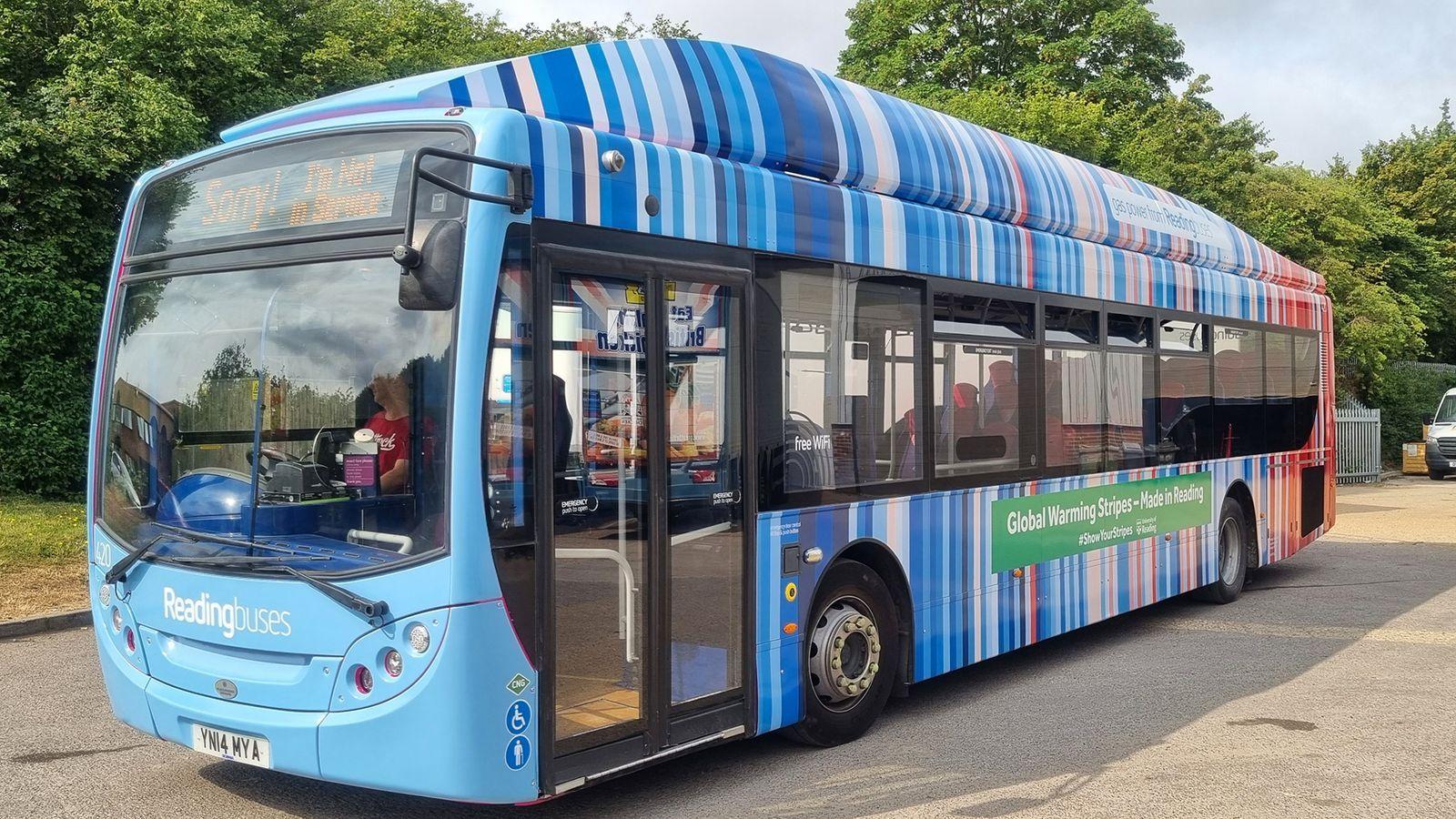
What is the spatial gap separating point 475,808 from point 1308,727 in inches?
180

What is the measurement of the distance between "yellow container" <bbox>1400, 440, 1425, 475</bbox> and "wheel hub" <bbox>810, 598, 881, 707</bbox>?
1179 inches

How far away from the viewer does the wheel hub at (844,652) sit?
6.60 m

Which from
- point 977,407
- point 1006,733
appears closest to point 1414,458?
point 977,407

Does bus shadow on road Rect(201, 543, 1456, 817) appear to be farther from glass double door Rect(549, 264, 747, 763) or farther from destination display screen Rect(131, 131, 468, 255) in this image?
destination display screen Rect(131, 131, 468, 255)

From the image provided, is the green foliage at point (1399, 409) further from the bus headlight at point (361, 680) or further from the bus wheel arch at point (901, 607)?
the bus headlight at point (361, 680)

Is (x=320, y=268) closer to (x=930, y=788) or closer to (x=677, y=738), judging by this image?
(x=677, y=738)

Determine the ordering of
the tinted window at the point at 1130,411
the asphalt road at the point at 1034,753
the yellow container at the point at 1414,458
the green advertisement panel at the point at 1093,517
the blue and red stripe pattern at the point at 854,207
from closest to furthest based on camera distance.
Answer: the blue and red stripe pattern at the point at 854,207, the asphalt road at the point at 1034,753, the green advertisement panel at the point at 1093,517, the tinted window at the point at 1130,411, the yellow container at the point at 1414,458

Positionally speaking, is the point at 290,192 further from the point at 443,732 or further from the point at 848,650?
the point at 848,650

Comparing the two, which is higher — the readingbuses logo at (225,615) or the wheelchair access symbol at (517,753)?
the readingbuses logo at (225,615)

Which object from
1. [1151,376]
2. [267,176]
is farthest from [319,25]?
[267,176]

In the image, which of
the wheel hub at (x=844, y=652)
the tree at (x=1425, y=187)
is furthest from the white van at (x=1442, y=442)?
the wheel hub at (x=844, y=652)

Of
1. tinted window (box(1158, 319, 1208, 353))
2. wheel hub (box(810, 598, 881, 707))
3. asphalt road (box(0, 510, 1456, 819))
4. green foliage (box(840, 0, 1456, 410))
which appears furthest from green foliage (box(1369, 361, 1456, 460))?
wheel hub (box(810, 598, 881, 707))

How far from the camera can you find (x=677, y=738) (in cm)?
562

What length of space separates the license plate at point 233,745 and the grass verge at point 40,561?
6.09 m
